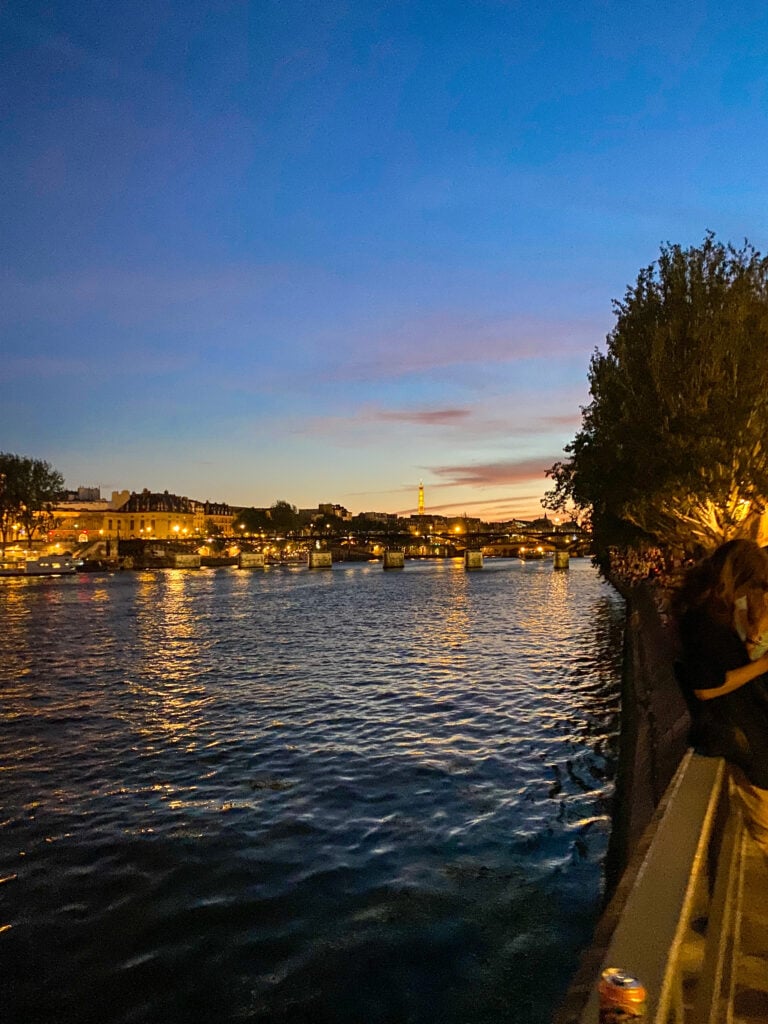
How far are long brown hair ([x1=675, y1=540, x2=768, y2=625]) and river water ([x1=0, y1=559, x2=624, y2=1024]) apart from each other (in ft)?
14.7

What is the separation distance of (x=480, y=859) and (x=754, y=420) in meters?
17.7

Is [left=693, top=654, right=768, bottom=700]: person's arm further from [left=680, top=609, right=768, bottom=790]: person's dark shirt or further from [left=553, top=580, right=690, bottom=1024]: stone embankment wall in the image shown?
[left=553, top=580, right=690, bottom=1024]: stone embankment wall

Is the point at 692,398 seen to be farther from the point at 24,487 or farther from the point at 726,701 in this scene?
the point at 24,487

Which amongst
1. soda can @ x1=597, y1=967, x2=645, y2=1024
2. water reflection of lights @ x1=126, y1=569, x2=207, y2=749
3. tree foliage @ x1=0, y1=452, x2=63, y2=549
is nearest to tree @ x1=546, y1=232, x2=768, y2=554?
water reflection of lights @ x1=126, y1=569, x2=207, y2=749

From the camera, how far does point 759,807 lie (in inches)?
206

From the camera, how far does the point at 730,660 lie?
491 centimetres

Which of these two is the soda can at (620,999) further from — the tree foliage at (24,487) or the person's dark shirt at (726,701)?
the tree foliage at (24,487)

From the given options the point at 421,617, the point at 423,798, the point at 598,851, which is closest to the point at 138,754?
the point at 423,798

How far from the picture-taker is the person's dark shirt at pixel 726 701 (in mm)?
4922

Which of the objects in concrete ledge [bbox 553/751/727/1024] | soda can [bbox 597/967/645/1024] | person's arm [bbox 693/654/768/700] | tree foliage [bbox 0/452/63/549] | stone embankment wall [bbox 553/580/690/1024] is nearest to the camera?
soda can [bbox 597/967/645/1024]

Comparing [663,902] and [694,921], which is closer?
[663,902]

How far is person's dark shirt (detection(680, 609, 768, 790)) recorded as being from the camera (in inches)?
194

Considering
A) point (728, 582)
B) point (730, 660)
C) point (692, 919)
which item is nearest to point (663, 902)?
point (692, 919)

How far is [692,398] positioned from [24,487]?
119 meters
